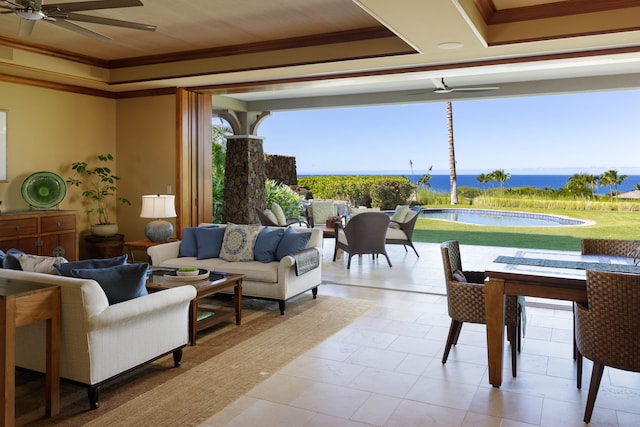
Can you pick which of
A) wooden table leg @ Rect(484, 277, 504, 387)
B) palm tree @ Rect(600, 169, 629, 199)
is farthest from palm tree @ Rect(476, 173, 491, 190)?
wooden table leg @ Rect(484, 277, 504, 387)

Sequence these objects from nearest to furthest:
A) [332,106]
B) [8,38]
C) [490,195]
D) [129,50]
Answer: [8,38] → [129,50] → [332,106] → [490,195]

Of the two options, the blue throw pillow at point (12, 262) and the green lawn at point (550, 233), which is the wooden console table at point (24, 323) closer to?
the blue throw pillow at point (12, 262)

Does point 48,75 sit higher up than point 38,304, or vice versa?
point 48,75

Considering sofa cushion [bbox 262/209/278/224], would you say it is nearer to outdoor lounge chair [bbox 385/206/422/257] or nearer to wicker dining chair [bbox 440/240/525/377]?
outdoor lounge chair [bbox 385/206/422/257]

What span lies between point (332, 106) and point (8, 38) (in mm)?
5123

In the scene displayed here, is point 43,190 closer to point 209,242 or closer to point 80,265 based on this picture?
point 209,242

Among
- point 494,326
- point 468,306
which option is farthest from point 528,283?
point 468,306

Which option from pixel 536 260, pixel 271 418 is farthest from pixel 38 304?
pixel 536 260

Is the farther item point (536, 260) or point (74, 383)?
point (536, 260)

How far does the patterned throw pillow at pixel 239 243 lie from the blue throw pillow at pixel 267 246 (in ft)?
0.23

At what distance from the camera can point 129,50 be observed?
6.00 metres

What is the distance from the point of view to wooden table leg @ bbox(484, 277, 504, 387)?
129 inches

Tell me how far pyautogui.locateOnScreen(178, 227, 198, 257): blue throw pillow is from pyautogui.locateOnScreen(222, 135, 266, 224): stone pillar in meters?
4.24

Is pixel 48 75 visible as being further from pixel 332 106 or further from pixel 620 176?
pixel 620 176
